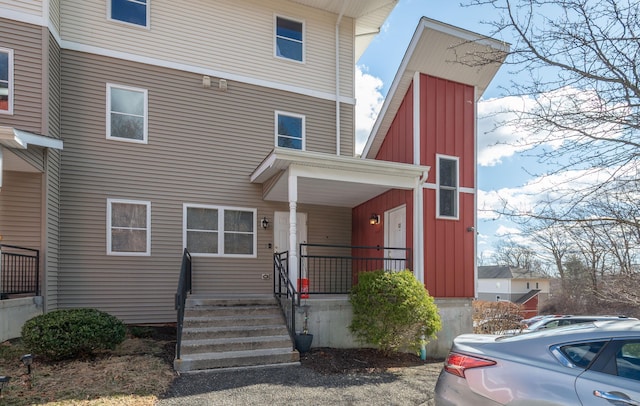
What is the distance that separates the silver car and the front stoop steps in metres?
3.22

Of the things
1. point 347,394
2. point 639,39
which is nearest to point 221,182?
point 347,394

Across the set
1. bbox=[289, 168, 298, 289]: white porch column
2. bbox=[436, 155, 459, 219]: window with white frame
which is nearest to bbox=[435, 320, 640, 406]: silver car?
bbox=[289, 168, 298, 289]: white porch column

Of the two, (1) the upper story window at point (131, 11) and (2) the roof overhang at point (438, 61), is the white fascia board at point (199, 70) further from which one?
(2) the roof overhang at point (438, 61)

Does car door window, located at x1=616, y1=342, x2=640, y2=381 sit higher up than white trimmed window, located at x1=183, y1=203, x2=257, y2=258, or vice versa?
white trimmed window, located at x1=183, y1=203, x2=257, y2=258

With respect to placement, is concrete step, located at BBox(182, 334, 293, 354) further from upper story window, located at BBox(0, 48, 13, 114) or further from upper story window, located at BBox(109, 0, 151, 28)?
upper story window, located at BBox(109, 0, 151, 28)

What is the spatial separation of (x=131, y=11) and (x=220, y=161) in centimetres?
380

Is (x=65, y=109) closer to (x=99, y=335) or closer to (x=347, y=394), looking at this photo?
(x=99, y=335)

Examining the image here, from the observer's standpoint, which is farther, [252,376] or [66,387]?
[252,376]

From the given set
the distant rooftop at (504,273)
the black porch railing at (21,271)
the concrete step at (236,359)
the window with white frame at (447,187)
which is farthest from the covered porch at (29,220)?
the distant rooftop at (504,273)

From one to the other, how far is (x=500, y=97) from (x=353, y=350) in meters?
4.58

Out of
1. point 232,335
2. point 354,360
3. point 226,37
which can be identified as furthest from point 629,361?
point 226,37

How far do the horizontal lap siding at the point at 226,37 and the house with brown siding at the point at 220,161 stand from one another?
37mm

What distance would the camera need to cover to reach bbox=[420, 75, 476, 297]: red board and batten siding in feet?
25.8

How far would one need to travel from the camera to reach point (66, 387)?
4.31 m
